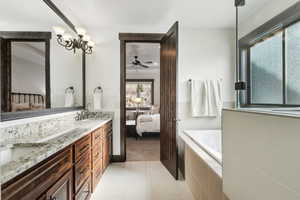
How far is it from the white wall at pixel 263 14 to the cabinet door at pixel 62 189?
10.0 ft

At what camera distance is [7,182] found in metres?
0.74

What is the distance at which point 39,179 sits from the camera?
960 mm

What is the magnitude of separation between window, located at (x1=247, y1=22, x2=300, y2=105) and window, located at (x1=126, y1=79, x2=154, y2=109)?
17.3 ft

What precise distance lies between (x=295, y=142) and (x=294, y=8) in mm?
2135

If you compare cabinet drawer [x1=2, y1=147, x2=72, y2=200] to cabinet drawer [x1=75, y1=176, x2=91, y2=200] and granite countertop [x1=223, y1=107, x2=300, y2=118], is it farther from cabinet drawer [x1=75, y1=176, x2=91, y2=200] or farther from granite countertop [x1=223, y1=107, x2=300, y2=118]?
granite countertop [x1=223, y1=107, x2=300, y2=118]

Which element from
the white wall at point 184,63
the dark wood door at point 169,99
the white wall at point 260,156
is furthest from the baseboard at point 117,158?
the white wall at point 260,156

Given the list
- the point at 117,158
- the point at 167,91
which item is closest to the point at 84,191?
the point at 117,158

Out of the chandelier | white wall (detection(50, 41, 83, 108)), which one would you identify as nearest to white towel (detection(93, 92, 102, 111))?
white wall (detection(50, 41, 83, 108))

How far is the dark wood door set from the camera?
2488 millimetres

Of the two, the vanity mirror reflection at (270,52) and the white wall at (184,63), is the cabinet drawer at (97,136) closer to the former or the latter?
the white wall at (184,63)

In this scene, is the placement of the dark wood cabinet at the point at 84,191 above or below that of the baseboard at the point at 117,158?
above

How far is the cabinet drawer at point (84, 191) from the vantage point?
1.59m

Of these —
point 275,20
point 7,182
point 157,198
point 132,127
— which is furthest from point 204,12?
point 132,127

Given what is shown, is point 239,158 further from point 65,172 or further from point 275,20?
point 275,20
